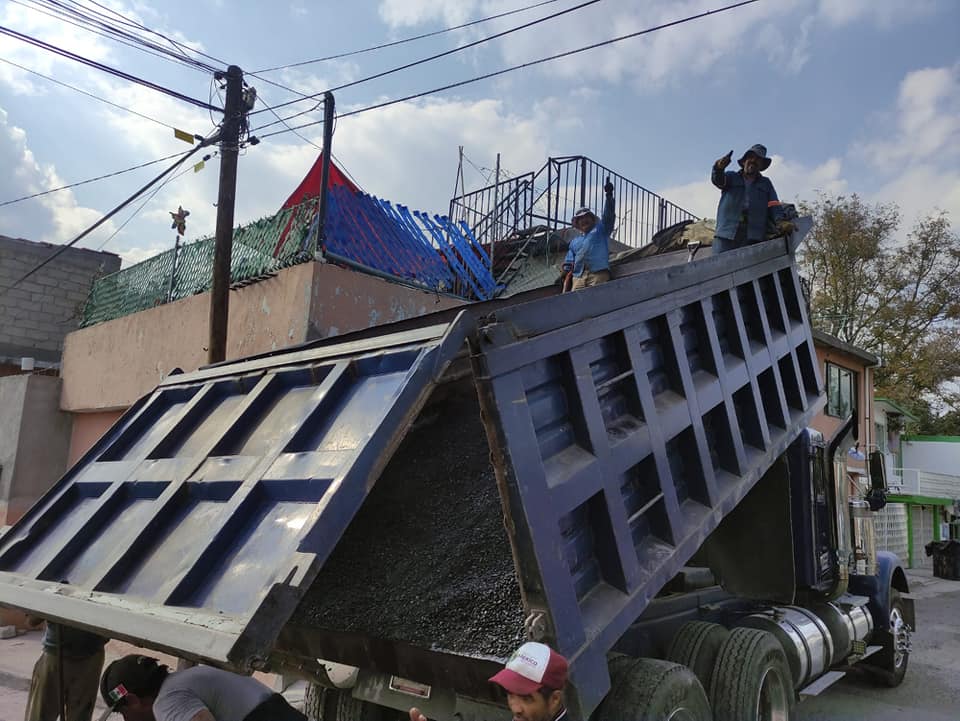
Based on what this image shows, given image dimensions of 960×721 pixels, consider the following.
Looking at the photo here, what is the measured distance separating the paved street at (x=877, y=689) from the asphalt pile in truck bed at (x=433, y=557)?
2.97m

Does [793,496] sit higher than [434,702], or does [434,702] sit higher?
[793,496]

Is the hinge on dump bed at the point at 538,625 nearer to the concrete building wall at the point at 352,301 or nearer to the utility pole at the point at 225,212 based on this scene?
the concrete building wall at the point at 352,301

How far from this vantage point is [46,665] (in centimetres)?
346

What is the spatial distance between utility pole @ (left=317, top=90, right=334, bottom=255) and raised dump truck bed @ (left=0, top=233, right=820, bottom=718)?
3.85 m

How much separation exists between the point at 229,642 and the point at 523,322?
1488 millimetres

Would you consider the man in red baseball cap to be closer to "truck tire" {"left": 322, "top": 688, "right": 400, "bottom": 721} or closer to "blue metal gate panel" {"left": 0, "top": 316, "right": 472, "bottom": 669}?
"blue metal gate panel" {"left": 0, "top": 316, "right": 472, "bottom": 669}

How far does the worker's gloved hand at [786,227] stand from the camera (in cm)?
533

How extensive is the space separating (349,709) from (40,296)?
14197 millimetres

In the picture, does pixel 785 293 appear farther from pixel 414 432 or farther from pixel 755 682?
pixel 414 432

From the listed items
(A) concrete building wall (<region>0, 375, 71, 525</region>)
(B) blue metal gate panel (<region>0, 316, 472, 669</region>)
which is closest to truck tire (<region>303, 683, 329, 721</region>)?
(B) blue metal gate panel (<region>0, 316, 472, 669</region>)

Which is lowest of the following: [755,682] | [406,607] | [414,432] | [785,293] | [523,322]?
[755,682]

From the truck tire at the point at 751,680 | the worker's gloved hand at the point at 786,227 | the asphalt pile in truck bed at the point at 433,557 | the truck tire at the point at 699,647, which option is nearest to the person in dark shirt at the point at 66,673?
the asphalt pile in truck bed at the point at 433,557

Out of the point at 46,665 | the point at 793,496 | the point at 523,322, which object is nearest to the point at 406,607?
the point at 523,322

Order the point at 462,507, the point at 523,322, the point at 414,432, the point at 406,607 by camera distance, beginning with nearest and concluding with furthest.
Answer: the point at 523,322 < the point at 406,607 < the point at 462,507 < the point at 414,432
